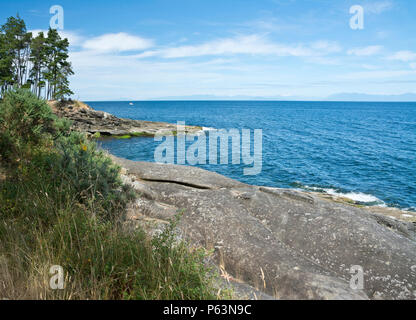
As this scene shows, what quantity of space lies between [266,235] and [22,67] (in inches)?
2898

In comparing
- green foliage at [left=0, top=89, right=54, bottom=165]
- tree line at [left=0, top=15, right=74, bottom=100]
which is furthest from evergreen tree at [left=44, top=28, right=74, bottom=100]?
green foliage at [left=0, top=89, right=54, bottom=165]

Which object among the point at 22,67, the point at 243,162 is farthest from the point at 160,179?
the point at 22,67

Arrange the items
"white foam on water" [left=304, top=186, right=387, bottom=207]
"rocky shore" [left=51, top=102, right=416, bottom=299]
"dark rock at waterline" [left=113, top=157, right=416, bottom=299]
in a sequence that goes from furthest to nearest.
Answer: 1. "white foam on water" [left=304, top=186, right=387, bottom=207]
2. "dark rock at waterline" [left=113, top=157, right=416, bottom=299]
3. "rocky shore" [left=51, top=102, right=416, bottom=299]

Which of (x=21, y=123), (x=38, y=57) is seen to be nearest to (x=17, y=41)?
(x=38, y=57)

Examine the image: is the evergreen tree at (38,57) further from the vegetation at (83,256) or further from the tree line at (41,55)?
the vegetation at (83,256)

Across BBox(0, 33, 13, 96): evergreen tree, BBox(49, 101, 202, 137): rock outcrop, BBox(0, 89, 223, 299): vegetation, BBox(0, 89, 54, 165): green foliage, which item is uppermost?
BBox(0, 33, 13, 96): evergreen tree

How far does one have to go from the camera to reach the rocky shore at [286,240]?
6238 millimetres

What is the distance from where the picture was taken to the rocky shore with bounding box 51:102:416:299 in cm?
624

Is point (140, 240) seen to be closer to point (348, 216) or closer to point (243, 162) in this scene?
point (348, 216)

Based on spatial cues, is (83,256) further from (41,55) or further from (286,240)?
(41,55)

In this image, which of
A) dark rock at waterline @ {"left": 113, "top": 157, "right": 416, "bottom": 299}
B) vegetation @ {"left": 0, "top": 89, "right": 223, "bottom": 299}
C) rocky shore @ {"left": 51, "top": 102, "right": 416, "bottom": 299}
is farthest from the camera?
dark rock at waterline @ {"left": 113, "top": 157, "right": 416, "bottom": 299}

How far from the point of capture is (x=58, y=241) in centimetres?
441

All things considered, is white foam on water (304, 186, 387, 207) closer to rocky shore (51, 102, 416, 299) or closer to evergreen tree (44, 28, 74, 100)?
rocky shore (51, 102, 416, 299)

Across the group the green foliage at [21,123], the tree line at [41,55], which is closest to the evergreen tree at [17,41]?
the tree line at [41,55]
